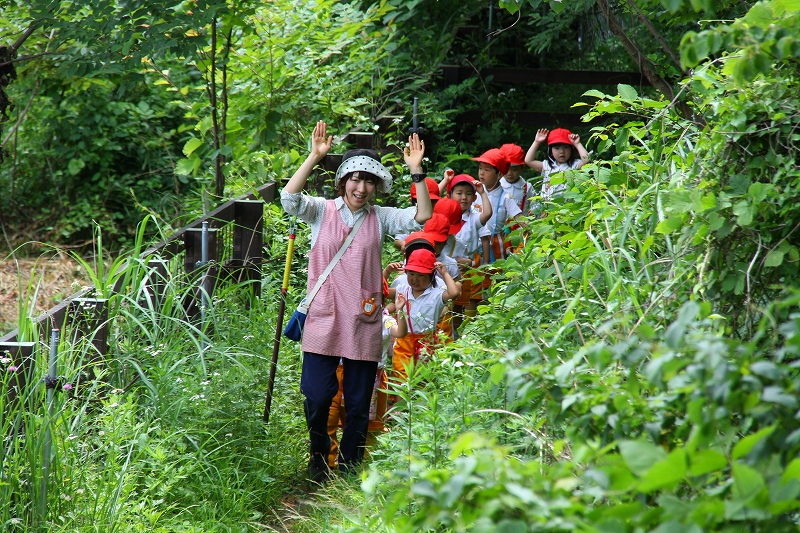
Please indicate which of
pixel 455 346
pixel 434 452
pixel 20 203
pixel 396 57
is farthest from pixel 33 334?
pixel 20 203

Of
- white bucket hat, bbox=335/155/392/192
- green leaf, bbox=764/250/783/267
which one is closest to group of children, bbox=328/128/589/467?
white bucket hat, bbox=335/155/392/192

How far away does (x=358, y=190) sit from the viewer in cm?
512

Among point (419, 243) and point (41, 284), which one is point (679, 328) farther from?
point (41, 284)

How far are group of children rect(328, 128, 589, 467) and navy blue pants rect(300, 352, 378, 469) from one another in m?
0.18

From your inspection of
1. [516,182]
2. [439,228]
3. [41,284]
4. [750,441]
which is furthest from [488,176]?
[750,441]

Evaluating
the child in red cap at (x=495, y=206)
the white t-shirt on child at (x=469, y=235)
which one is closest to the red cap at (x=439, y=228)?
the white t-shirt on child at (x=469, y=235)

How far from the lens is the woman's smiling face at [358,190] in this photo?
202 inches

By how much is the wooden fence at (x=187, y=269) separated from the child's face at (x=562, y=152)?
265cm

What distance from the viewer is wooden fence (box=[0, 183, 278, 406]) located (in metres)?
3.81

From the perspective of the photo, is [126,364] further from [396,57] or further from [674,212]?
[396,57]

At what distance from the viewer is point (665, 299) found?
10.6 ft

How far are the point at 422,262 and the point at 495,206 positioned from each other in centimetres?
249

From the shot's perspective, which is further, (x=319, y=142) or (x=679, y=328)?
(x=319, y=142)

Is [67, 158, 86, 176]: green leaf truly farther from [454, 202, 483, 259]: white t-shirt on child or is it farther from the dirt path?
[454, 202, 483, 259]: white t-shirt on child
